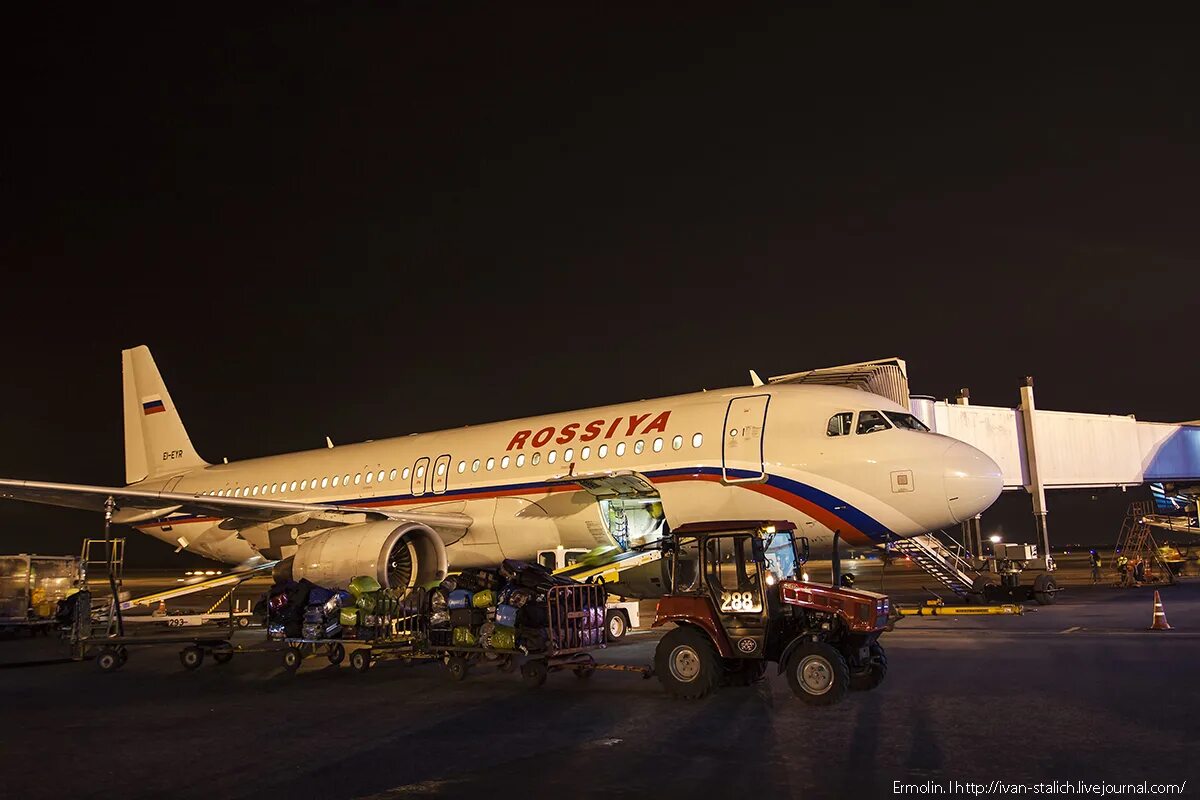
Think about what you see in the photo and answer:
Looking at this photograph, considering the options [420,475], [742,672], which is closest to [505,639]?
[742,672]

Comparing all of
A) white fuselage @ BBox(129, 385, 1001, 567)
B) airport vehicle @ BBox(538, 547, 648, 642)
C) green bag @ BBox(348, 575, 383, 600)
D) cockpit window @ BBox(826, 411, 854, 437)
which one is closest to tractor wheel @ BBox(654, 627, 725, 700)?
white fuselage @ BBox(129, 385, 1001, 567)

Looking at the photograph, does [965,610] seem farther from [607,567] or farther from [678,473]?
[607,567]

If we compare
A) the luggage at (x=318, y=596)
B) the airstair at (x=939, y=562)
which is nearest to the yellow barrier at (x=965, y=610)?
the airstair at (x=939, y=562)

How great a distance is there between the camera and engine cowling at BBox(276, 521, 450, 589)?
55.1 feet

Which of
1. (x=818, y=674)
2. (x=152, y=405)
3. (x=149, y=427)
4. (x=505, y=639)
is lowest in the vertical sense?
(x=818, y=674)

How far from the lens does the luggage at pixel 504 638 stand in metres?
12.3

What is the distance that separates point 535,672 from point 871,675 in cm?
412

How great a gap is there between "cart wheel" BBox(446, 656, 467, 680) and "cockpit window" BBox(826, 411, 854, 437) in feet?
22.8

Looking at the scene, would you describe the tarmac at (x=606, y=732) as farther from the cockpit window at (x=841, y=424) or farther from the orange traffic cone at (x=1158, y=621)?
the cockpit window at (x=841, y=424)

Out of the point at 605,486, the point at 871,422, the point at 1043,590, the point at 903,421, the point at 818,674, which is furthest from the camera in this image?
the point at 1043,590

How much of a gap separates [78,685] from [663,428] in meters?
10.1

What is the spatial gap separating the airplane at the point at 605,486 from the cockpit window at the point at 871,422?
30 millimetres

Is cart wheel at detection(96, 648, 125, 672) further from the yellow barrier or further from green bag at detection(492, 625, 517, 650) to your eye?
the yellow barrier

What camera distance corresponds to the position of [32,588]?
2784 centimetres
